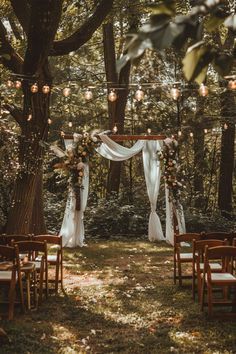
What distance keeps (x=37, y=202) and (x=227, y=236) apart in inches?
242

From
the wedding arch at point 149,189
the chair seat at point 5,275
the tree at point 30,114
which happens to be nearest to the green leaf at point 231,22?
the chair seat at point 5,275

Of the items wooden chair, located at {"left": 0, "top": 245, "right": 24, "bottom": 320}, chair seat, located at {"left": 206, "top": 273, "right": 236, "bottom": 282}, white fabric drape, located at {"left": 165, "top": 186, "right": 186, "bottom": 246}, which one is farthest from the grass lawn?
white fabric drape, located at {"left": 165, "top": 186, "right": 186, "bottom": 246}

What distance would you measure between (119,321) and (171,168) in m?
6.59

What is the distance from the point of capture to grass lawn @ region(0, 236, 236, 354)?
4836 millimetres

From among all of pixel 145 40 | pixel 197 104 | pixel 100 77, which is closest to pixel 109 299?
pixel 145 40

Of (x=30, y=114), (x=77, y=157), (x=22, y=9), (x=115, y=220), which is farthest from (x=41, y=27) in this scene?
(x=115, y=220)

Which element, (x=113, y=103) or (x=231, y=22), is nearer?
(x=231, y=22)

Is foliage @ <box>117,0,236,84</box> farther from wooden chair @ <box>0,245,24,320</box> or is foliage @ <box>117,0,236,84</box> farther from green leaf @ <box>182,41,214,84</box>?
wooden chair @ <box>0,245,24,320</box>

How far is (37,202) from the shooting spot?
12.6m

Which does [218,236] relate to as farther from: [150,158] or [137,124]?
[137,124]

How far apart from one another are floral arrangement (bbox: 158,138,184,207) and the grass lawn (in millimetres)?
3318

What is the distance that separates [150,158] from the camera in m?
13.4

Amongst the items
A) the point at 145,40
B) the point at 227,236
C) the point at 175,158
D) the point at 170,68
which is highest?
the point at 170,68

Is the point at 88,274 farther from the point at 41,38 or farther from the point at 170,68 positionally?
the point at 170,68
